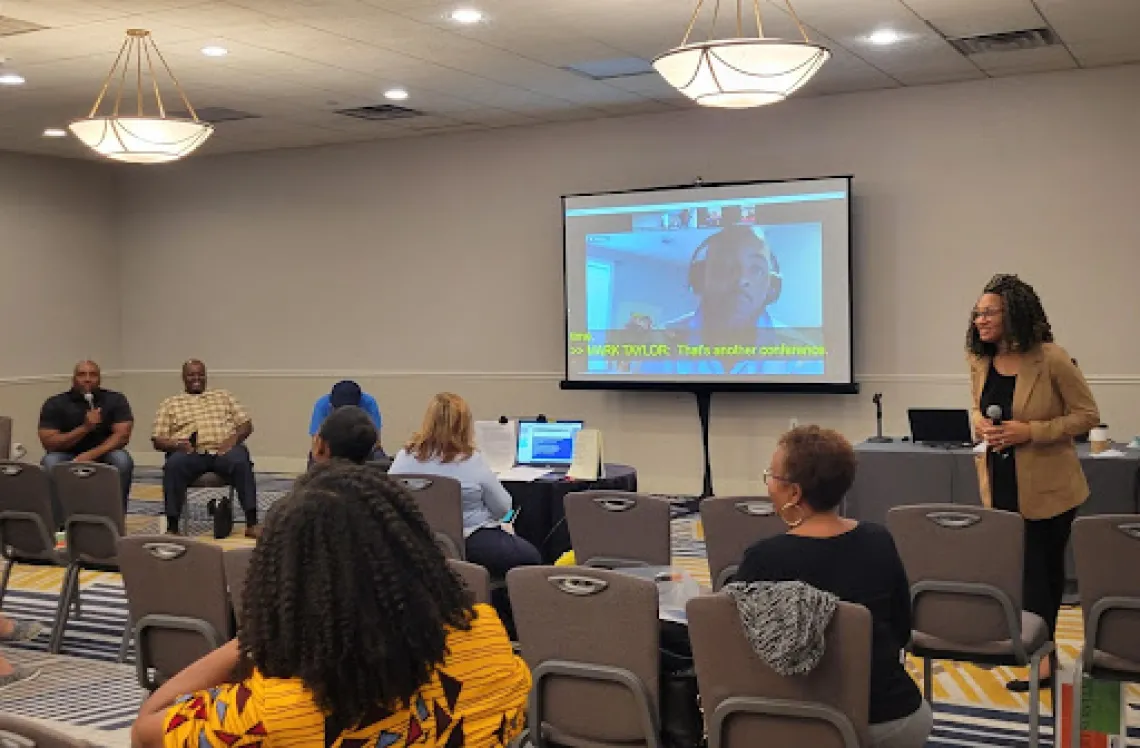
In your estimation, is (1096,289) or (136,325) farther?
(136,325)

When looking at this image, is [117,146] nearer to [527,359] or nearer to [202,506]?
[202,506]

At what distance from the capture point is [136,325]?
13.8 metres

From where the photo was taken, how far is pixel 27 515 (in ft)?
19.5

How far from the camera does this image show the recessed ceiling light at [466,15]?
23.2ft

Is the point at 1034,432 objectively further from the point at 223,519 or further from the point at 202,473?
the point at 202,473

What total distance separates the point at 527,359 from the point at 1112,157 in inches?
204

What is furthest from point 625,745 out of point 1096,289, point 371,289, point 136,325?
point 136,325

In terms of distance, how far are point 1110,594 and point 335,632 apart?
9.42 ft

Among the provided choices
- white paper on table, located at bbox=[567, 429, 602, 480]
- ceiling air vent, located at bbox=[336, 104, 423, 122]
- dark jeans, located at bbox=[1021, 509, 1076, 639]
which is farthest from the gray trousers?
ceiling air vent, located at bbox=[336, 104, 423, 122]

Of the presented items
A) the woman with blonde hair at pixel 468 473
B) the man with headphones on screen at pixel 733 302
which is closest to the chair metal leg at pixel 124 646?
the woman with blonde hair at pixel 468 473

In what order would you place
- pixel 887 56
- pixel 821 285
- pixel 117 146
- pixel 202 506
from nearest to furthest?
pixel 117 146
pixel 887 56
pixel 821 285
pixel 202 506

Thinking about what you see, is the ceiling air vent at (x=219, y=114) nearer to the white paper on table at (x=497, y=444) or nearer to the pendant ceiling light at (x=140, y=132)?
the pendant ceiling light at (x=140, y=132)

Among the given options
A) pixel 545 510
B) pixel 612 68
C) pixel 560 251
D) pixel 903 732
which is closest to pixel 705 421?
pixel 560 251

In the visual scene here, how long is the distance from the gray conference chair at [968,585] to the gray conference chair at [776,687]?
1.35m
